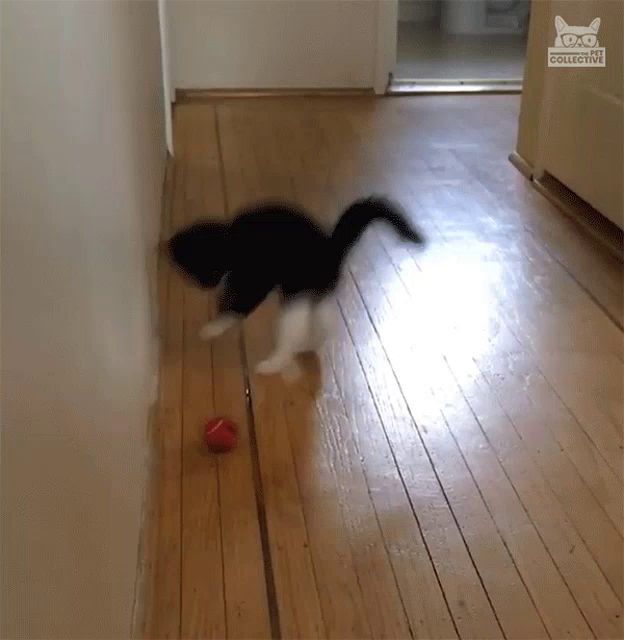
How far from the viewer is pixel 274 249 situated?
1.95 meters

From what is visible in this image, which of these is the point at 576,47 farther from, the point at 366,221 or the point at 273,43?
the point at 273,43

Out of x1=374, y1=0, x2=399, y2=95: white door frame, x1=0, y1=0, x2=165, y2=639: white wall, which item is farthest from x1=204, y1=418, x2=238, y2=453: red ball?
x1=374, y1=0, x2=399, y2=95: white door frame

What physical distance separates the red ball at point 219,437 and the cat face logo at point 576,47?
6.13 ft

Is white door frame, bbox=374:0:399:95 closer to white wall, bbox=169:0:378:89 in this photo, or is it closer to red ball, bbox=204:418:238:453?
white wall, bbox=169:0:378:89

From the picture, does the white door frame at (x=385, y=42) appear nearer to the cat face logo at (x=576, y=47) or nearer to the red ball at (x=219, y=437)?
the cat face logo at (x=576, y=47)

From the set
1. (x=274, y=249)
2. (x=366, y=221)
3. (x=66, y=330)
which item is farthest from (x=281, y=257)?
(x=66, y=330)

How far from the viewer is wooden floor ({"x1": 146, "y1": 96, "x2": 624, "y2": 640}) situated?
4.50 ft

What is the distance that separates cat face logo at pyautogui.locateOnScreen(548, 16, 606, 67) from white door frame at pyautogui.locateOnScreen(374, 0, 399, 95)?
1711mm

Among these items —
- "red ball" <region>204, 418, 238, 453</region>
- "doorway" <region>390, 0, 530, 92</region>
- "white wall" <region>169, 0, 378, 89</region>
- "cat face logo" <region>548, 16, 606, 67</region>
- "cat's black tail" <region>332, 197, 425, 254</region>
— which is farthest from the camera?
"doorway" <region>390, 0, 530, 92</region>

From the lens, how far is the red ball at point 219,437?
5.60 feet

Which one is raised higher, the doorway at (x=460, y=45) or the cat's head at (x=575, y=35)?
the cat's head at (x=575, y=35)

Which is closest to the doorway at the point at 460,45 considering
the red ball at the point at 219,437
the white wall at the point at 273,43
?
the white wall at the point at 273,43

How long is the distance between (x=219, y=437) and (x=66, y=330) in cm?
94

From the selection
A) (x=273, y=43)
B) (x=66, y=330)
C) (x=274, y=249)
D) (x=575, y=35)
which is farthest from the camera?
(x=273, y=43)
